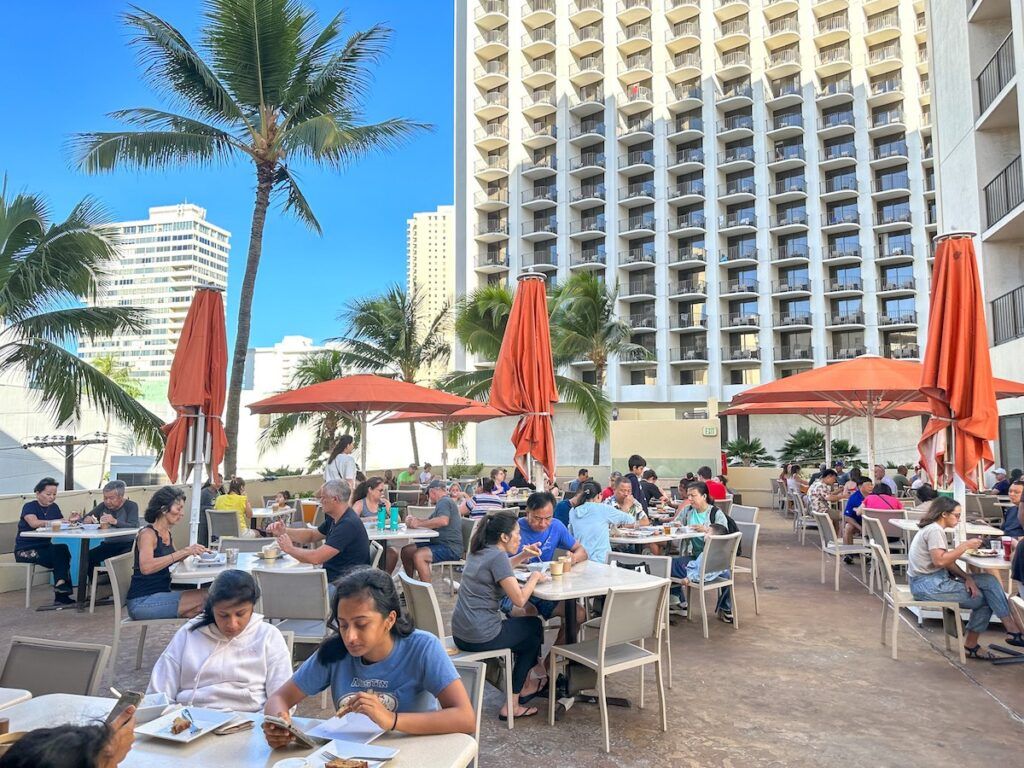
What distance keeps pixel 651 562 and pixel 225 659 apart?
413 centimetres

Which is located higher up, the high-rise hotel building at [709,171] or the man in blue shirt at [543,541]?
the high-rise hotel building at [709,171]

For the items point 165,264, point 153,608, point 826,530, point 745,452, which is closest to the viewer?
point 153,608

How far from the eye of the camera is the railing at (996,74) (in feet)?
46.3

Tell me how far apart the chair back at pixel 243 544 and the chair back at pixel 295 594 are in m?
1.80

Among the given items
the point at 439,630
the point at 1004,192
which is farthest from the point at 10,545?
the point at 1004,192

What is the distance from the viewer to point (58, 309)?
1283cm

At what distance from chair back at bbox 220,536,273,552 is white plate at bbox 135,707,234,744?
443cm

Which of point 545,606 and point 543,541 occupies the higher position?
point 543,541

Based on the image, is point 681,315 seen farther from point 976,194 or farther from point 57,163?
point 57,163

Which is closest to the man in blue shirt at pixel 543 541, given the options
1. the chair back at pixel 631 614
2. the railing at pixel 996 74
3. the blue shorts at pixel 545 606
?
the blue shorts at pixel 545 606

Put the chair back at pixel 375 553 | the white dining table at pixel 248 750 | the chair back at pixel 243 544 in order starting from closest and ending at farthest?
1. the white dining table at pixel 248 750
2. the chair back at pixel 375 553
3. the chair back at pixel 243 544

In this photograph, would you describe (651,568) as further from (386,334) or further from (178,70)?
(386,334)

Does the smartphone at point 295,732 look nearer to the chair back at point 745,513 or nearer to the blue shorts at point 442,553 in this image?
the blue shorts at point 442,553

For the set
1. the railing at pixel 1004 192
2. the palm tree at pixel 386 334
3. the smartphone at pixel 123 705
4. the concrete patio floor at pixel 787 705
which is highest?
the railing at pixel 1004 192
